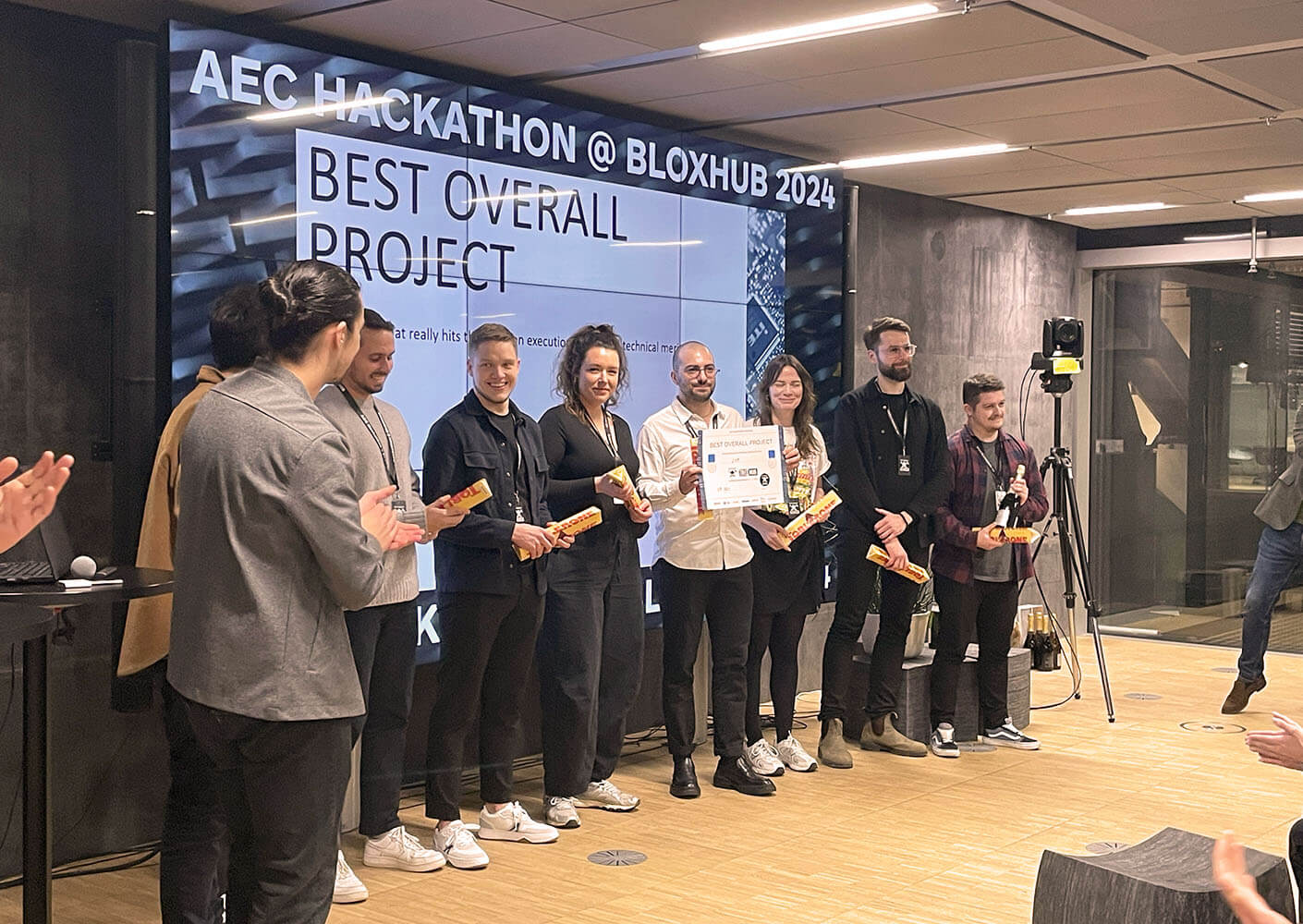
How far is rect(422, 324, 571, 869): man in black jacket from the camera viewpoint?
14.7ft

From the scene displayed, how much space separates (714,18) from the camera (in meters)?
4.70

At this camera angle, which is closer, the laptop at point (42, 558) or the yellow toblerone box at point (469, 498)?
the laptop at point (42, 558)

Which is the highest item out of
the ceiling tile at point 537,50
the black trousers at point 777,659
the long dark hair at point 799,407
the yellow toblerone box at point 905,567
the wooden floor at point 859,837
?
the ceiling tile at point 537,50

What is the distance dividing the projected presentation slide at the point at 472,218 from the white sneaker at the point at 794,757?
147cm

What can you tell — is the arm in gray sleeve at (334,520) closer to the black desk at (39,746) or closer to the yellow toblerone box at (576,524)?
the black desk at (39,746)

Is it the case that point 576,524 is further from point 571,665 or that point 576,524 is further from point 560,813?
point 560,813

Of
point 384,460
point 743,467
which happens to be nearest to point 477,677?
point 384,460

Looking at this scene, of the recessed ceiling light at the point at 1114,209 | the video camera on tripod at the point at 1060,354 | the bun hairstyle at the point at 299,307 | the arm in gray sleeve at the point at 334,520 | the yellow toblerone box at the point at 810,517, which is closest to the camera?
the arm in gray sleeve at the point at 334,520

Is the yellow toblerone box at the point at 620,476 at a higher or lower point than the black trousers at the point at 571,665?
higher

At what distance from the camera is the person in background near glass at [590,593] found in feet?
16.1

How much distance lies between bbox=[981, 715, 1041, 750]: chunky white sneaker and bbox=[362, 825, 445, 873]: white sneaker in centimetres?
285

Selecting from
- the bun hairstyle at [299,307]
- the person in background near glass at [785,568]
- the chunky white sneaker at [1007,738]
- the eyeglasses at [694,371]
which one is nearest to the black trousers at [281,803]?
the bun hairstyle at [299,307]

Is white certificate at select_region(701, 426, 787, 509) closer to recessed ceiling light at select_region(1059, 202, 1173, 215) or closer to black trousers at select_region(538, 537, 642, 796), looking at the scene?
black trousers at select_region(538, 537, 642, 796)

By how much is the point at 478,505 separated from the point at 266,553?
1.91 m
